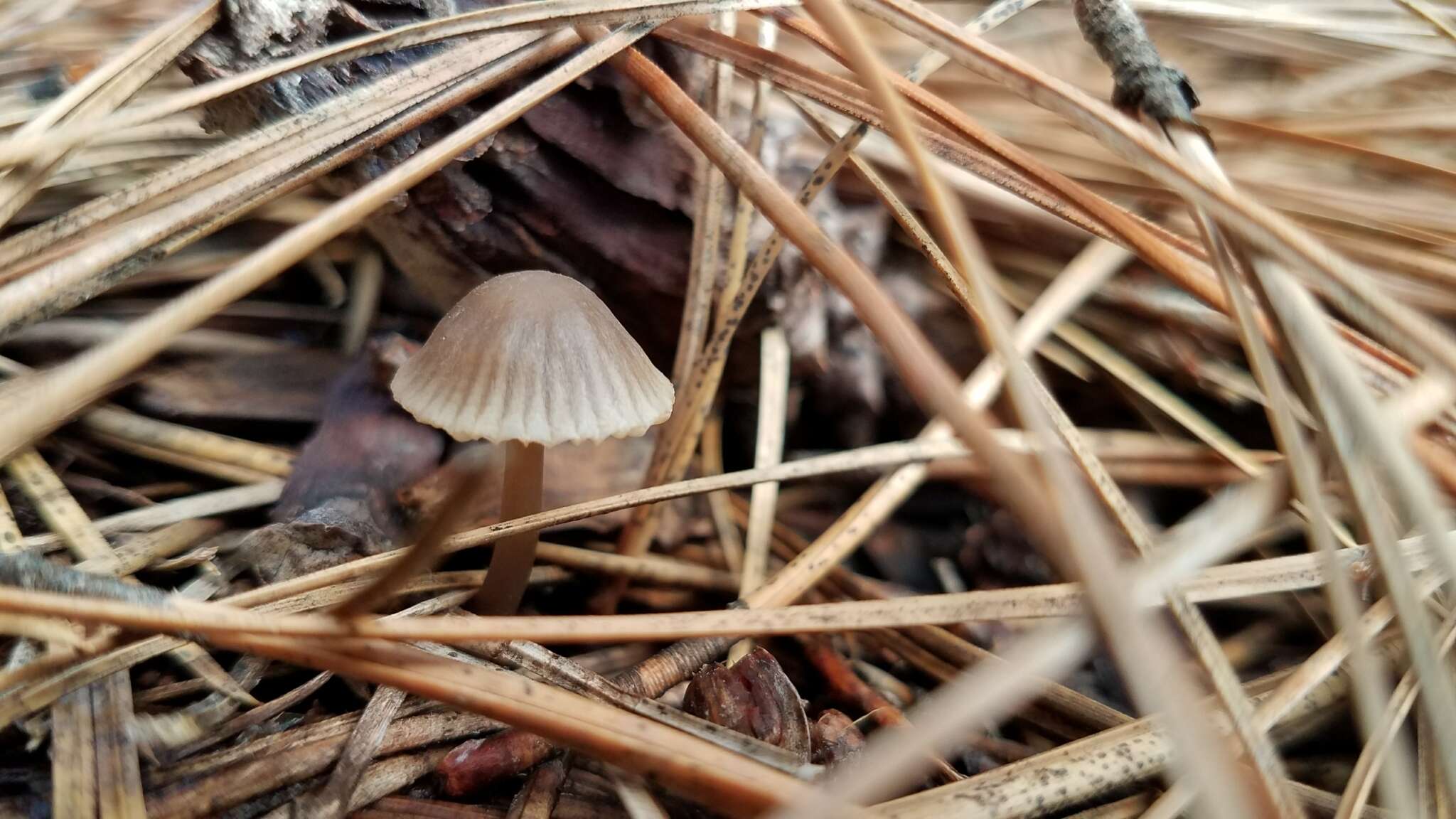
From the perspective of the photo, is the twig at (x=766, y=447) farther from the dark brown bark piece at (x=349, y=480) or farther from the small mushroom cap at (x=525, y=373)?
the dark brown bark piece at (x=349, y=480)

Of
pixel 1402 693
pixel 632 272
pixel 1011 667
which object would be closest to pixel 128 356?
pixel 1011 667

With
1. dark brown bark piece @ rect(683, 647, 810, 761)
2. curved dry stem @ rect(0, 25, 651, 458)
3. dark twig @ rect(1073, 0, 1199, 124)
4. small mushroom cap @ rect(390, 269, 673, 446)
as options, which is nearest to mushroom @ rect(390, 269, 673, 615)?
small mushroom cap @ rect(390, 269, 673, 446)

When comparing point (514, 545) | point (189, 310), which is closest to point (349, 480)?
point (514, 545)

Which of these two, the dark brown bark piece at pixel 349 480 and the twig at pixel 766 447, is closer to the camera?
the dark brown bark piece at pixel 349 480

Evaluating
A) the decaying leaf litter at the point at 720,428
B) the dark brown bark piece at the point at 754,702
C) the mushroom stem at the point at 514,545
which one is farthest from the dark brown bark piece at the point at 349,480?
the dark brown bark piece at the point at 754,702

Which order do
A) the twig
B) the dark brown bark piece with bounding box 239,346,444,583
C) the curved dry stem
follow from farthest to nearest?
the twig, the dark brown bark piece with bounding box 239,346,444,583, the curved dry stem

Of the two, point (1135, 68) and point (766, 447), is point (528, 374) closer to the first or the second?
point (766, 447)

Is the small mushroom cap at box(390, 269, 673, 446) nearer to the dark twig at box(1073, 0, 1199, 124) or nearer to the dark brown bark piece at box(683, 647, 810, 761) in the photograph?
the dark brown bark piece at box(683, 647, 810, 761)

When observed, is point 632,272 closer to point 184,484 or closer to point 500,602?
point 500,602
